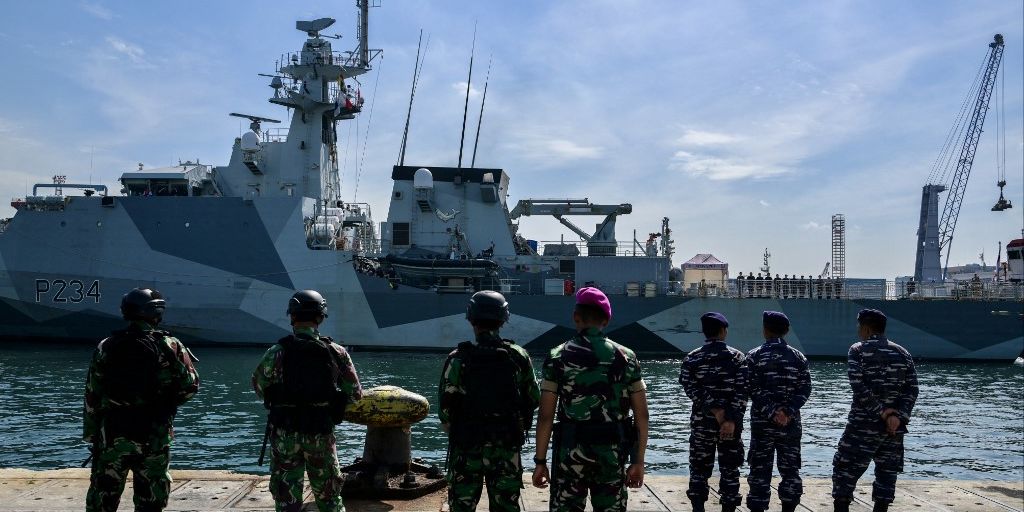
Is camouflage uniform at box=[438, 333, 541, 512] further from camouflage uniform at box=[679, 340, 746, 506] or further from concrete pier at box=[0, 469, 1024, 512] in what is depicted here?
camouflage uniform at box=[679, 340, 746, 506]

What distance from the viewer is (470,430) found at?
2873 mm

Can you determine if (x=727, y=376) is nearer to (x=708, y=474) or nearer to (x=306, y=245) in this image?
(x=708, y=474)

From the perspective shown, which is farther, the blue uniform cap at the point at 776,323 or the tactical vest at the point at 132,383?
the blue uniform cap at the point at 776,323

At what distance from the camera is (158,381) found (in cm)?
324

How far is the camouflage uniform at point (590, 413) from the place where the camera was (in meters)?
2.79

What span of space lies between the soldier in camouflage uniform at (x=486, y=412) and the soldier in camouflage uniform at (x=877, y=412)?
1848mm

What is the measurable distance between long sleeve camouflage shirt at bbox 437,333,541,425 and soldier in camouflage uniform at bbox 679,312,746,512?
1119mm

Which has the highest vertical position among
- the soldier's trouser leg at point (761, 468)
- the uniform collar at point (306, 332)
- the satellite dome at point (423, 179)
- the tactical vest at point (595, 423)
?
the satellite dome at point (423, 179)

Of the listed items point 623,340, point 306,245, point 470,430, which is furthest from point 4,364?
point 470,430

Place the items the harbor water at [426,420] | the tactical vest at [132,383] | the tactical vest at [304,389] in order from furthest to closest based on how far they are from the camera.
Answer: the harbor water at [426,420]
the tactical vest at [132,383]
the tactical vest at [304,389]

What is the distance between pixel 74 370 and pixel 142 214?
17.8ft

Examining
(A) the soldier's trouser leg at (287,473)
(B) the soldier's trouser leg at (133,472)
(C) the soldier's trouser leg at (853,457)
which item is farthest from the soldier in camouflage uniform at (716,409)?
Answer: (B) the soldier's trouser leg at (133,472)

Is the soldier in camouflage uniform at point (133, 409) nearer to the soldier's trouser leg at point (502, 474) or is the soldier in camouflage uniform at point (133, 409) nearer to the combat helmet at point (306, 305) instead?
the combat helmet at point (306, 305)

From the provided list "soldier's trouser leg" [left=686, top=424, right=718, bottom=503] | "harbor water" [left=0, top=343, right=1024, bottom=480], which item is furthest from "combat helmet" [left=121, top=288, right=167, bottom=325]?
"harbor water" [left=0, top=343, right=1024, bottom=480]
